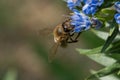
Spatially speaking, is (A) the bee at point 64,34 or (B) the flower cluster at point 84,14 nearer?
(B) the flower cluster at point 84,14

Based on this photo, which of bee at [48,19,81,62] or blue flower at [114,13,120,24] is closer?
blue flower at [114,13,120,24]

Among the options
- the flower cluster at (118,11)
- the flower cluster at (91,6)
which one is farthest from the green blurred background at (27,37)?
the flower cluster at (118,11)

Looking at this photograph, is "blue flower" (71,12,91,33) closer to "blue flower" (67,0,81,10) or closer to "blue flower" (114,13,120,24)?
"blue flower" (67,0,81,10)

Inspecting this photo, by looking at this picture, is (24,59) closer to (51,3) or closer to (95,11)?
(51,3)

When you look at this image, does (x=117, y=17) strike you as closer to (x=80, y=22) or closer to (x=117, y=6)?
(x=117, y=6)

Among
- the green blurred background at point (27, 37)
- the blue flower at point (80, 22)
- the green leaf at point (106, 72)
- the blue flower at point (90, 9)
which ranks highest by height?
the blue flower at point (90, 9)

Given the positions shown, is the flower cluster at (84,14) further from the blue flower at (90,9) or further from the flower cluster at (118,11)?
the flower cluster at (118,11)

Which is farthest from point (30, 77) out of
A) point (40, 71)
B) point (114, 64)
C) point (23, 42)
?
point (114, 64)

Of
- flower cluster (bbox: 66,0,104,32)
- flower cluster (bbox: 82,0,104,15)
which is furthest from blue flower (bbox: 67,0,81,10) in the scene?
flower cluster (bbox: 82,0,104,15)
